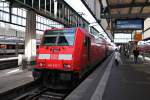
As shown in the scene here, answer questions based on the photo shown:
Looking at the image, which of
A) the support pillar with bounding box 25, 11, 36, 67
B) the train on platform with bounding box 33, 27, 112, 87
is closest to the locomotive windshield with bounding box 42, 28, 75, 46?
the train on platform with bounding box 33, 27, 112, 87

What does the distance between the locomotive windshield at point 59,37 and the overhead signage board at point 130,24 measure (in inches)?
627

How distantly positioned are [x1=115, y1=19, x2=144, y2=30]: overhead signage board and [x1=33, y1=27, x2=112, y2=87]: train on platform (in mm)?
15532

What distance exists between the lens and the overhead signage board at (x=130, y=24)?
2709cm

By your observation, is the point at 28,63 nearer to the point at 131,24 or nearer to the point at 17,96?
the point at 17,96

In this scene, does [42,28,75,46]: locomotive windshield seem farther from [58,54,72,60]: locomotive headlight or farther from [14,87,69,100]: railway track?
[14,87,69,100]: railway track

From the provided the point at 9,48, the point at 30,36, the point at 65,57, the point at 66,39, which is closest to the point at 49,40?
the point at 66,39

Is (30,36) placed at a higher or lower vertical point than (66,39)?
higher

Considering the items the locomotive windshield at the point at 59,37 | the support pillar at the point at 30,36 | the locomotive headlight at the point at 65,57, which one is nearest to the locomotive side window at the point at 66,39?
the locomotive windshield at the point at 59,37

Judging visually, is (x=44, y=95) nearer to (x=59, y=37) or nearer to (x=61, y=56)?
(x=61, y=56)

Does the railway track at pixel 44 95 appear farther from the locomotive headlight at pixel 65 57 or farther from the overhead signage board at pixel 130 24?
the overhead signage board at pixel 130 24

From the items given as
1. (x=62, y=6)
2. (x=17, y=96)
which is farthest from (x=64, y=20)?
(x=17, y=96)

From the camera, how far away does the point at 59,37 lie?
12102mm

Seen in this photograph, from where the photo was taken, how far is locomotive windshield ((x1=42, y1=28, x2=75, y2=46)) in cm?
1182

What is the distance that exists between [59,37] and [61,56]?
1.16 metres
